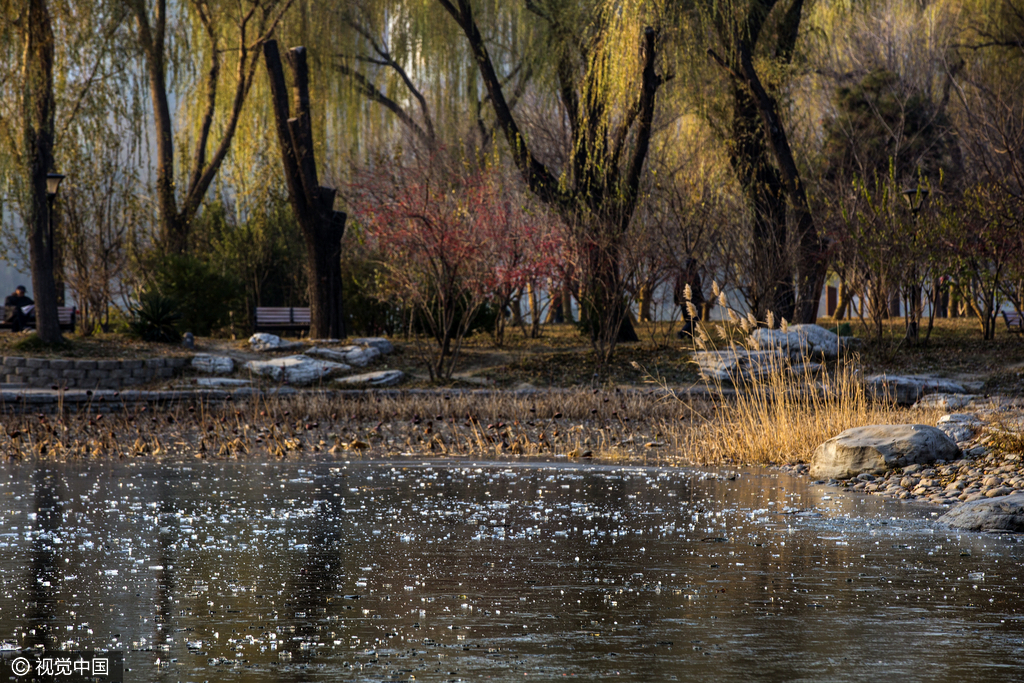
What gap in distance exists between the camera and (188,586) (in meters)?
Result: 4.85

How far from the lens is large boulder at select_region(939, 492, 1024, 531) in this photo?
6.43 m

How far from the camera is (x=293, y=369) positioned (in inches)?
719

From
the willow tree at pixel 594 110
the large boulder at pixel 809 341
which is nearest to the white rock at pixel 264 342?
the willow tree at pixel 594 110

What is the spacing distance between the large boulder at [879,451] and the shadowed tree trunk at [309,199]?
14.1 meters

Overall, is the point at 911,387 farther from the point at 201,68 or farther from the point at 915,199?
the point at 201,68

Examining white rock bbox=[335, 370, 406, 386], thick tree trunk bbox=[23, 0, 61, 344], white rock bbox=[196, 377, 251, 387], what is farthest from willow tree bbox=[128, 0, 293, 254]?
white rock bbox=[335, 370, 406, 386]

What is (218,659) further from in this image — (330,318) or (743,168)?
(743,168)

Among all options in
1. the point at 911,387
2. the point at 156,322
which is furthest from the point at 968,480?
the point at 156,322

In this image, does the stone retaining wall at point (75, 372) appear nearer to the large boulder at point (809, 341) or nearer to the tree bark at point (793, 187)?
the large boulder at point (809, 341)

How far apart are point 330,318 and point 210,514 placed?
48.8ft

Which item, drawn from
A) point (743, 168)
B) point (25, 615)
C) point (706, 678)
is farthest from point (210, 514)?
point (743, 168)

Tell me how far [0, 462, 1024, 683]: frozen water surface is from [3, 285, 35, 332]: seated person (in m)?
15.0

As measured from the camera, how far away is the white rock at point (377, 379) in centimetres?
1775

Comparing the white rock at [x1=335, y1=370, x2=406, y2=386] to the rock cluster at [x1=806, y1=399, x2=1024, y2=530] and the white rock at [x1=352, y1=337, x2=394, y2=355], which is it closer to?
the white rock at [x1=352, y1=337, x2=394, y2=355]
